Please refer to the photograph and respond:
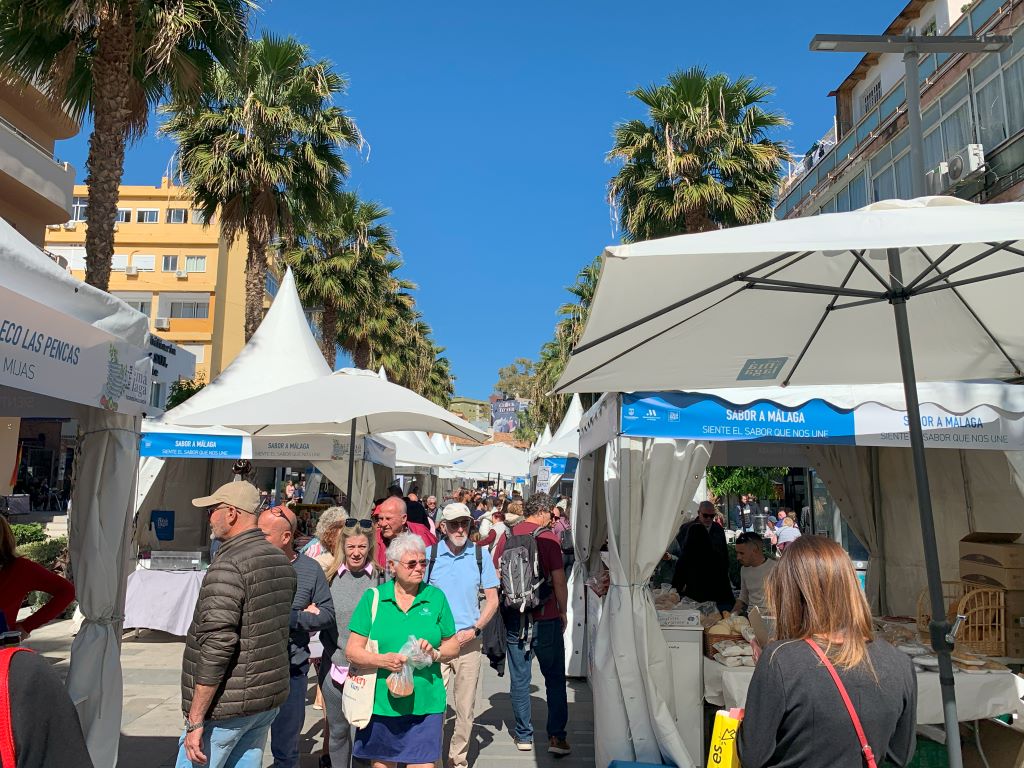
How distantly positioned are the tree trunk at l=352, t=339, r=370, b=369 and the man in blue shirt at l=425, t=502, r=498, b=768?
77.0ft

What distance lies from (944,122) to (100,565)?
54.7 ft

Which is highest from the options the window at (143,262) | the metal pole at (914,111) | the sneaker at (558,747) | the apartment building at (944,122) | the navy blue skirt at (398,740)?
the window at (143,262)

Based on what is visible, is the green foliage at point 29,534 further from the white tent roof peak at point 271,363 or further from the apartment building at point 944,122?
the apartment building at point 944,122

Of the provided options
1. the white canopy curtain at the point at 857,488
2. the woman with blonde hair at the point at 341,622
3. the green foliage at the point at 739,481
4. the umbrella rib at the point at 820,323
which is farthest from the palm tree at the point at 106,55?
the green foliage at the point at 739,481

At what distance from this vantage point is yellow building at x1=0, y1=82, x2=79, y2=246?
1728 centimetres

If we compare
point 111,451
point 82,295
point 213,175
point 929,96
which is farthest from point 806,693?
point 929,96

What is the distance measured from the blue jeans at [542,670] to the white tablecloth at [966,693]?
59.7 inches

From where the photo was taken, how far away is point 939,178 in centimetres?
1470

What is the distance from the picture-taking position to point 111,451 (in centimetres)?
452

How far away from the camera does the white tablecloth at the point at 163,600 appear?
9.51 m

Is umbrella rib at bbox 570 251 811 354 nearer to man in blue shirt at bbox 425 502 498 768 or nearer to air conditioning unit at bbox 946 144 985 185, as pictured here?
man in blue shirt at bbox 425 502 498 768

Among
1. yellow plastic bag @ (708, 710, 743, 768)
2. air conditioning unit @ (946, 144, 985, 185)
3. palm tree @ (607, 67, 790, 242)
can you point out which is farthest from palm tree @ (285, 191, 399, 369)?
yellow plastic bag @ (708, 710, 743, 768)

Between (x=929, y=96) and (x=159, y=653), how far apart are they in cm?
1725

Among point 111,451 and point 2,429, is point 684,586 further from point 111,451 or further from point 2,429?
point 2,429
